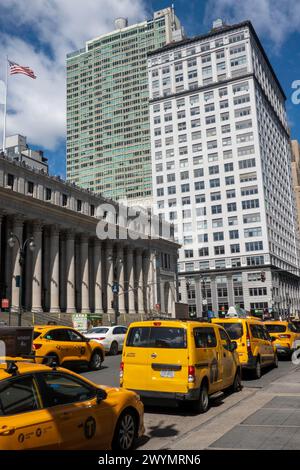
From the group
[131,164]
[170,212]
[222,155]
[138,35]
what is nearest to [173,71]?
[222,155]

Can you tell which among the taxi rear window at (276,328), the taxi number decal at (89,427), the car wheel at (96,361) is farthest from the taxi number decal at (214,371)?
the taxi rear window at (276,328)

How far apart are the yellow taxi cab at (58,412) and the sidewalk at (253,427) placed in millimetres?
1225

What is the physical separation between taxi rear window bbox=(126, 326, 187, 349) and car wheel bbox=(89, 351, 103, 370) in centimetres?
784

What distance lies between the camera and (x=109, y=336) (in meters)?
24.2

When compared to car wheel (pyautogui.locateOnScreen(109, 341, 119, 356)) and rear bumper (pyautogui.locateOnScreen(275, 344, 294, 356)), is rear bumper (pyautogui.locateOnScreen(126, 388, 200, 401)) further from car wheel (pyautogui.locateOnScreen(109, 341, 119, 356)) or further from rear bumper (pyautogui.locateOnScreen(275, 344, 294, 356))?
car wheel (pyautogui.locateOnScreen(109, 341, 119, 356))

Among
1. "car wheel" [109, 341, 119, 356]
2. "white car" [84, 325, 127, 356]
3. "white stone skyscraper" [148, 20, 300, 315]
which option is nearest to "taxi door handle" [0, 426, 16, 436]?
"white car" [84, 325, 127, 356]

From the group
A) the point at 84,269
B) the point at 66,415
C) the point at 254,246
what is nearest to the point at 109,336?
the point at 66,415

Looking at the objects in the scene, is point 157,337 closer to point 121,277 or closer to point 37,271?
point 37,271

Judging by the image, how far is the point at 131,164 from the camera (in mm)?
139500

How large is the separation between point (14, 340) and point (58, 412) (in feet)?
27.6

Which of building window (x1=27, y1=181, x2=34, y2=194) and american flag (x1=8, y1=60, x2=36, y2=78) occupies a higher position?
american flag (x1=8, y1=60, x2=36, y2=78)

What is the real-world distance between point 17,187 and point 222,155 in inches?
2162

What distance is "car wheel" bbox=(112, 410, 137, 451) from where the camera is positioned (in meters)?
6.64
